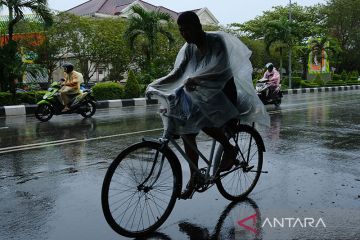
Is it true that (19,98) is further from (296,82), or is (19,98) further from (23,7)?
(296,82)

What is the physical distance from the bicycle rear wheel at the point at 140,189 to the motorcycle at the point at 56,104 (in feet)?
28.9

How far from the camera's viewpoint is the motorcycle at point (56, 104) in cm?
1182

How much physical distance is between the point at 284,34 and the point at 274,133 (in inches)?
963

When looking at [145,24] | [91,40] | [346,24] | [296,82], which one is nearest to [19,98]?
[145,24]

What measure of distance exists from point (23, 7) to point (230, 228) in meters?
14.3

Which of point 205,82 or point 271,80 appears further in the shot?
point 271,80

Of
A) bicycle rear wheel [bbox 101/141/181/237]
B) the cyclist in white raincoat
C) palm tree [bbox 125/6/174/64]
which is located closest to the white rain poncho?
the cyclist in white raincoat

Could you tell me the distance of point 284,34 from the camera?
104 ft

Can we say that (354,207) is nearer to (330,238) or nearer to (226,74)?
(330,238)

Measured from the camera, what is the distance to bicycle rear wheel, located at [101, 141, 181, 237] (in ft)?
10.7

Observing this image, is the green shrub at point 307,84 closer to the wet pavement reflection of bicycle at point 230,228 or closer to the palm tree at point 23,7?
the palm tree at point 23,7

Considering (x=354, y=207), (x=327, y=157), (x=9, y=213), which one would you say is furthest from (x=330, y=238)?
(x=327, y=157)

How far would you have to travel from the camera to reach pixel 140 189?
11.3 feet

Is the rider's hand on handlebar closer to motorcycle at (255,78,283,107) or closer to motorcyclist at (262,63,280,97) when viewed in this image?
motorcycle at (255,78,283,107)
